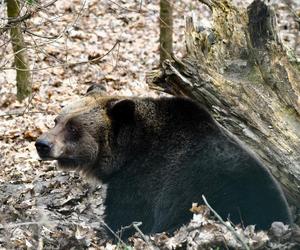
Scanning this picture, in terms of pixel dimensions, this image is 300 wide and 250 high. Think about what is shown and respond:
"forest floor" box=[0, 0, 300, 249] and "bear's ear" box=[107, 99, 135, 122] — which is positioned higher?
"bear's ear" box=[107, 99, 135, 122]

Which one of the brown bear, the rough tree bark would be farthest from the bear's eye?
the rough tree bark

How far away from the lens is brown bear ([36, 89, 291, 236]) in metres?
5.90

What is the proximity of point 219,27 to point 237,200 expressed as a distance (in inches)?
93.6

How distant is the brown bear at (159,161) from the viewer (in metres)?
5.90

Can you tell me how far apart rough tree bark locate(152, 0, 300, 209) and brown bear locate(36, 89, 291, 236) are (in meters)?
0.51

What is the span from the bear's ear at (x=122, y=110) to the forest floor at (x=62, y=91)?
1074 millimetres

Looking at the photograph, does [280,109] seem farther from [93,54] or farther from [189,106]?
[93,54]

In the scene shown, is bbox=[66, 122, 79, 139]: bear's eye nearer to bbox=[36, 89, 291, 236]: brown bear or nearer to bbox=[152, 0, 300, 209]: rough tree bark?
bbox=[36, 89, 291, 236]: brown bear

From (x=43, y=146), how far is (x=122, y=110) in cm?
86

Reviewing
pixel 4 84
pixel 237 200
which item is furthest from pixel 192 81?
pixel 4 84

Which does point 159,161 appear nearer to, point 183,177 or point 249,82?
point 183,177

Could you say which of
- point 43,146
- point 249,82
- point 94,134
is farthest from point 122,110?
point 249,82

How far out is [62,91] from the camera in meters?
12.3

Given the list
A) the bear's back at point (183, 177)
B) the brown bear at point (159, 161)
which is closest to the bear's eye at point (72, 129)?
the brown bear at point (159, 161)
